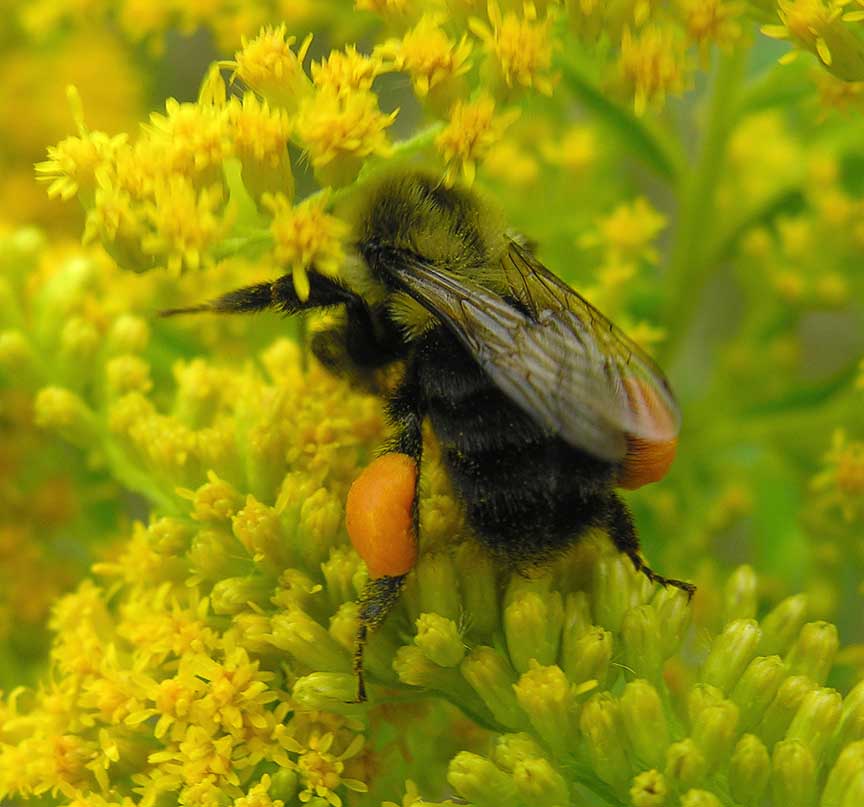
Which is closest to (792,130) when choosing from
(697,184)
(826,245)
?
(826,245)

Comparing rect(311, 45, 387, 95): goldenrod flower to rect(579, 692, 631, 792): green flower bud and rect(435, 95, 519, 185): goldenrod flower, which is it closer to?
rect(435, 95, 519, 185): goldenrod flower

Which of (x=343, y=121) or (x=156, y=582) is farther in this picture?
(x=156, y=582)

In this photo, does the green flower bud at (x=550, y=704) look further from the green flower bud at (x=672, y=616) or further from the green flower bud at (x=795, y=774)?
the green flower bud at (x=795, y=774)

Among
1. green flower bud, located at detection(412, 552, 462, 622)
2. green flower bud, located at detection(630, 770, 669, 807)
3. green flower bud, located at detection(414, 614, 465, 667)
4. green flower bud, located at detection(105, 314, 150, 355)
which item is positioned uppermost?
green flower bud, located at detection(105, 314, 150, 355)

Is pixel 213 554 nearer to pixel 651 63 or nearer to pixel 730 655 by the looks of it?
pixel 730 655

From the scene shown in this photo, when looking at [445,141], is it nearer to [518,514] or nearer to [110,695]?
[518,514]

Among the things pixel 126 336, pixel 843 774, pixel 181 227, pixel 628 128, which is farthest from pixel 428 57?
pixel 843 774

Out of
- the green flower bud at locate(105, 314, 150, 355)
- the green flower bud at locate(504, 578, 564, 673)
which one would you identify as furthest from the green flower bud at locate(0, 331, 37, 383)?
the green flower bud at locate(504, 578, 564, 673)
